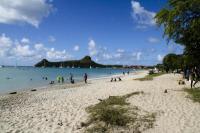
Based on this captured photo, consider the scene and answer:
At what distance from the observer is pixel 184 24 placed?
18.6 meters

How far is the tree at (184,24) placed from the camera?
17.5 metres

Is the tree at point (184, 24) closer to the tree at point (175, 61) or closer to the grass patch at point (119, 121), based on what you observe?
the tree at point (175, 61)

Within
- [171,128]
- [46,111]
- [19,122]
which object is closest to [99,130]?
[171,128]

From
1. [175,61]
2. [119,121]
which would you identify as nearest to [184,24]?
[175,61]

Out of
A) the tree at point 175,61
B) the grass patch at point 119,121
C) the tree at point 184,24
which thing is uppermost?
the tree at point 184,24

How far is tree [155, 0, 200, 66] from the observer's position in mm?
17547

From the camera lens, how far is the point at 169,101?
58.6ft

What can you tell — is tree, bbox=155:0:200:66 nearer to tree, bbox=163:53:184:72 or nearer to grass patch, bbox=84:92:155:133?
tree, bbox=163:53:184:72

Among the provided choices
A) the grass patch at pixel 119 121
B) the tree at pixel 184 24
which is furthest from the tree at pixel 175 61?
the grass patch at pixel 119 121

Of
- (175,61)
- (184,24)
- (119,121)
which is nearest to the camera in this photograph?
(119,121)

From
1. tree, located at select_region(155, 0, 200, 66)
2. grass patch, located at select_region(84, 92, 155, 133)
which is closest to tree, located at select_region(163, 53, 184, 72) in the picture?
tree, located at select_region(155, 0, 200, 66)

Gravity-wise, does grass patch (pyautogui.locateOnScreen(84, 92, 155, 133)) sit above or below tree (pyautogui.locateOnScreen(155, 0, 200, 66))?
below

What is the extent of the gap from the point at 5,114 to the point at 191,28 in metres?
12.4

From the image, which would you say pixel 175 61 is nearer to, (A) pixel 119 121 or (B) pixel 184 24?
(B) pixel 184 24
